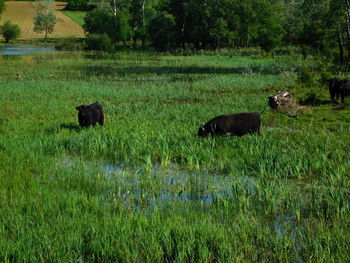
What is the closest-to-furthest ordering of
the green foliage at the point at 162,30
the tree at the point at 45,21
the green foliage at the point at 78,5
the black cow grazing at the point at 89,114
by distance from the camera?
the black cow grazing at the point at 89,114 < the green foliage at the point at 162,30 < the tree at the point at 45,21 < the green foliage at the point at 78,5

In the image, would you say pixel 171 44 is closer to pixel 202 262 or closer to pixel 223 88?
pixel 223 88

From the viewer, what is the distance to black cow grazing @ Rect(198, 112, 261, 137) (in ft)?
42.6

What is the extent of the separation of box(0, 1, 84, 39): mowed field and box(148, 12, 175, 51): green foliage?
52509 mm

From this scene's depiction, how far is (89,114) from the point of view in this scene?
48.1 ft

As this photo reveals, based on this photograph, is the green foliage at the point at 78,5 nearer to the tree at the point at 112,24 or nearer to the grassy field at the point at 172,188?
the tree at the point at 112,24

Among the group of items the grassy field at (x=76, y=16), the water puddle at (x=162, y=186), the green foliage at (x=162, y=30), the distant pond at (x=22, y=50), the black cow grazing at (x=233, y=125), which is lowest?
the water puddle at (x=162, y=186)

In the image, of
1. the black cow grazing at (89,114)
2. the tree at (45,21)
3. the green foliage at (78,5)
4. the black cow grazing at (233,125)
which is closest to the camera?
the black cow grazing at (233,125)

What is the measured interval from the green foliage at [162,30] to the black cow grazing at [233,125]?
58552mm

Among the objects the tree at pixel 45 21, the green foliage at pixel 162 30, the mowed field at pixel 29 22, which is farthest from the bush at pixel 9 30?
the green foliage at pixel 162 30

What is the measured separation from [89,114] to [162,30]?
5723 centimetres

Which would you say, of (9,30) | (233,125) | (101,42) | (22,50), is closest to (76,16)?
(9,30)

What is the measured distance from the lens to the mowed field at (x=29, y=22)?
392 feet

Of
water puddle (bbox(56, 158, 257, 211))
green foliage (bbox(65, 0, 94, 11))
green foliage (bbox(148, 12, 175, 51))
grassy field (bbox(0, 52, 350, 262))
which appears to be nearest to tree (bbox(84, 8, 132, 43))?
green foliage (bbox(148, 12, 175, 51))

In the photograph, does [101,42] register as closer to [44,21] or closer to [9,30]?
[9,30]
